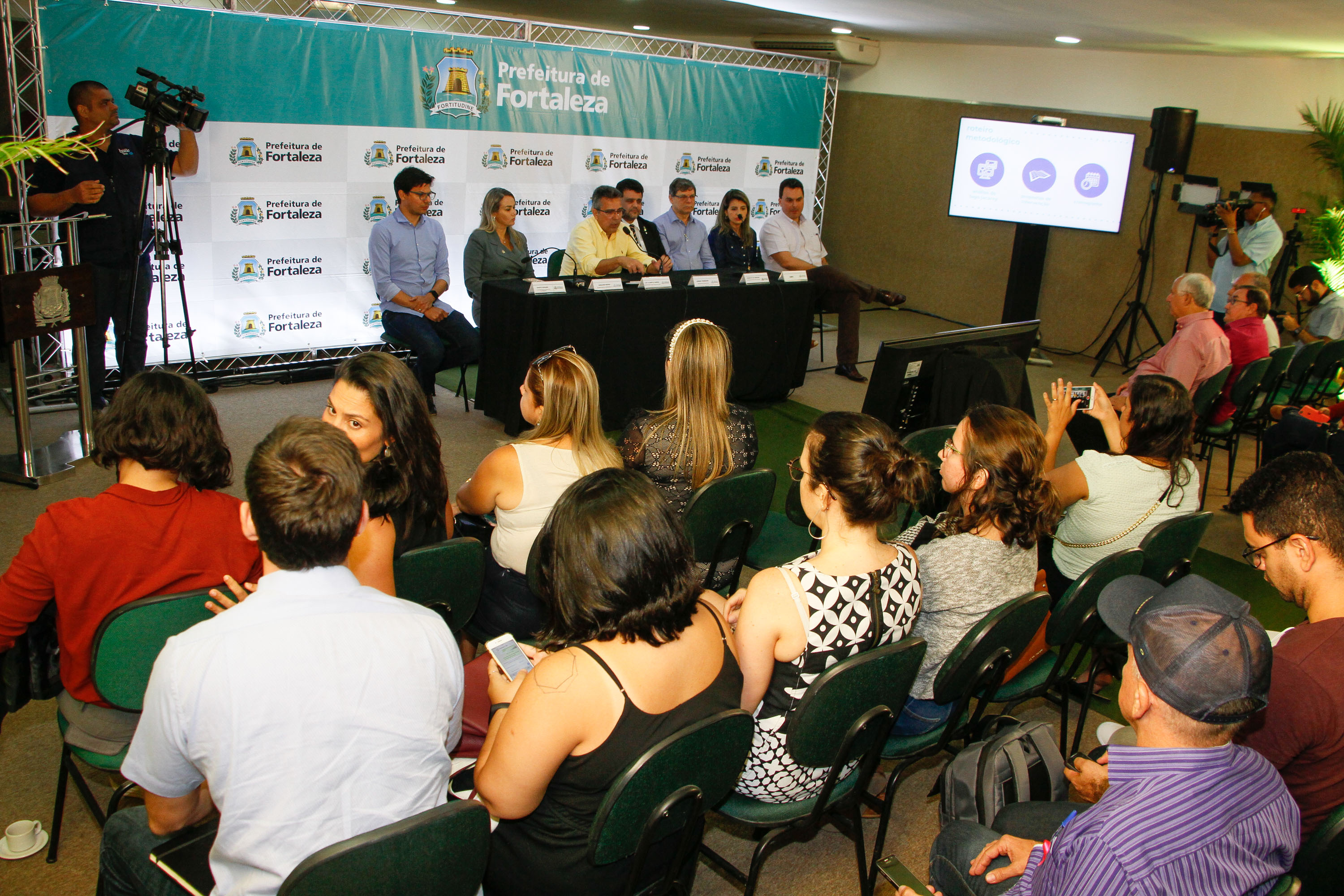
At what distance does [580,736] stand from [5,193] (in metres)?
4.76

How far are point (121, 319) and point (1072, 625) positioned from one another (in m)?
4.99

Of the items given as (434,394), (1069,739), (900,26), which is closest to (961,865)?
(1069,739)

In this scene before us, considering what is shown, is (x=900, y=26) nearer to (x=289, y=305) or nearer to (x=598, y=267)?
(x=598, y=267)

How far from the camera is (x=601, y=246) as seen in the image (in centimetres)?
646

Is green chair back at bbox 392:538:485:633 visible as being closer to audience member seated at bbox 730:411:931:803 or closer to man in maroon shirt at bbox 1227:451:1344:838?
audience member seated at bbox 730:411:931:803

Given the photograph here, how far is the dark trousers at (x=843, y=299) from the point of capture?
713 cm

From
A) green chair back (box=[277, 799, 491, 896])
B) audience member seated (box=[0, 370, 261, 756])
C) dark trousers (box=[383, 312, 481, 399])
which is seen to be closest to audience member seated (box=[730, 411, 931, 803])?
green chair back (box=[277, 799, 491, 896])

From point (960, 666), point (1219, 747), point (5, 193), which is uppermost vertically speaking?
point (5, 193)

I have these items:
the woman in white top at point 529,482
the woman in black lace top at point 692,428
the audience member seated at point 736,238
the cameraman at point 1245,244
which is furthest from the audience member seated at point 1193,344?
the audience member seated at point 736,238

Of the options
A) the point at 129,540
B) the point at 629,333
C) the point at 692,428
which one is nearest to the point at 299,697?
the point at 129,540

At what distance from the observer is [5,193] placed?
183 inches

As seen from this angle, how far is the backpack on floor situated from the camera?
75.1 inches

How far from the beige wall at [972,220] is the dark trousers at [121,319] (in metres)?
7.35

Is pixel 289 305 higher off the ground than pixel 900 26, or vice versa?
pixel 900 26
